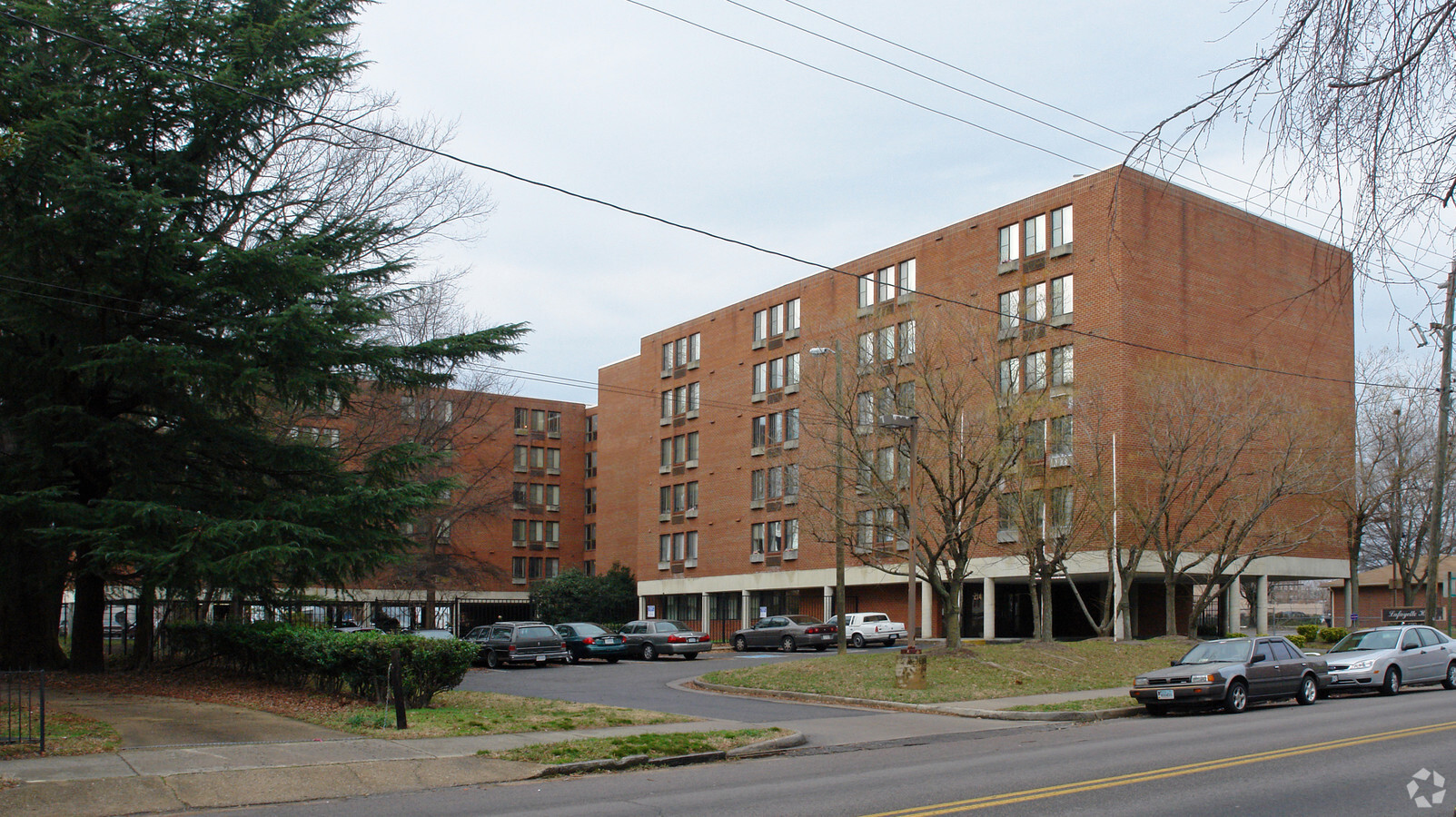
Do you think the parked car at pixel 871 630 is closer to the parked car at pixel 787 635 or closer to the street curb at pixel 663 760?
the parked car at pixel 787 635

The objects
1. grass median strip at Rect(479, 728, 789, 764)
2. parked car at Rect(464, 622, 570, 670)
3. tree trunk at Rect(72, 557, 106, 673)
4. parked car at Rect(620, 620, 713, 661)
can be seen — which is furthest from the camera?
parked car at Rect(620, 620, 713, 661)

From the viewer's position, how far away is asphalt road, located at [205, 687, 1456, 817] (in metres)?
10.2

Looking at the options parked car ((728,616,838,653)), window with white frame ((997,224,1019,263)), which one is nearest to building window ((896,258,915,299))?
window with white frame ((997,224,1019,263))

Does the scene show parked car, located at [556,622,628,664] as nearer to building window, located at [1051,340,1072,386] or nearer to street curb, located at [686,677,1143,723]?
street curb, located at [686,677,1143,723]

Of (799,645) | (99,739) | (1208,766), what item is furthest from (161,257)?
(799,645)

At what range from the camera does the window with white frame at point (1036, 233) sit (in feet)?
154

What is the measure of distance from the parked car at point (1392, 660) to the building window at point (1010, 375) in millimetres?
9887

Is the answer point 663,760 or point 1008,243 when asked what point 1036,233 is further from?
point 663,760

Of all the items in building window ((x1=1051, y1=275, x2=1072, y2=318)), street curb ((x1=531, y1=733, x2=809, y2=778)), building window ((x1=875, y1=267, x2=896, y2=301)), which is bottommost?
street curb ((x1=531, y1=733, x2=809, y2=778))

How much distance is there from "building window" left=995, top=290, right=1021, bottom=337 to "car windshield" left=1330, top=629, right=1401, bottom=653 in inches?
399

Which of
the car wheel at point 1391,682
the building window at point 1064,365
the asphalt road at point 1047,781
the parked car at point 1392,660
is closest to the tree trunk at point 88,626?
the asphalt road at point 1047,781

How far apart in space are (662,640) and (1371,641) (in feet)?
81.5

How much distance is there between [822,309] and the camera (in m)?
58.6

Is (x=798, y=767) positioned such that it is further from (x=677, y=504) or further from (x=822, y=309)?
(x=677, y=504)
